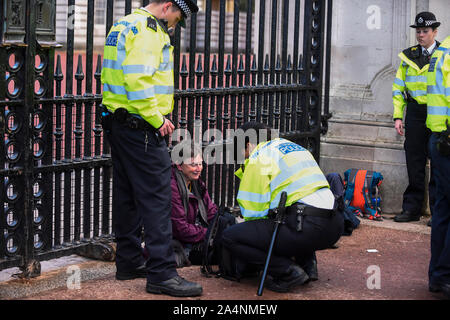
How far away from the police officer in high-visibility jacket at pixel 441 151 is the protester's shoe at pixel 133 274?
6.63 feet

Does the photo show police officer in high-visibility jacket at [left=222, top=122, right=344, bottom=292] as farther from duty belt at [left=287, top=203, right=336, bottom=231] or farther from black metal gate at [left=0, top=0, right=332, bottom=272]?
black metal gate at [left=0, top=0, right=332, bottom=272]

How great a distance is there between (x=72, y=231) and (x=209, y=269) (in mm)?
1369

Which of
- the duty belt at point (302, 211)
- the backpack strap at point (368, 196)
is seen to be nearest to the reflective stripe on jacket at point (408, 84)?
the backpack strap at point (368, 196)

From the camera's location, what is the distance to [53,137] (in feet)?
19.8

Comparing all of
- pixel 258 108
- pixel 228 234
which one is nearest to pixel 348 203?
pixel 258 108

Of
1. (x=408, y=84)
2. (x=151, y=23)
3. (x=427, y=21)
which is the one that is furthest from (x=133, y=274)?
(x=427, y=21)

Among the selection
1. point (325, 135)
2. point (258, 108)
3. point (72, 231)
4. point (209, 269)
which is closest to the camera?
point (209, 269)

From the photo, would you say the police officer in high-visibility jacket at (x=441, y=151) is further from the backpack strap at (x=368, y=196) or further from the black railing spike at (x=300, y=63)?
the black railing spike at (x=300, y=63)

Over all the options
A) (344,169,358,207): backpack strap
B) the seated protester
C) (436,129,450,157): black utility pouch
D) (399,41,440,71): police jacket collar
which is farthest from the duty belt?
(399,41,440,71): police jacket collar

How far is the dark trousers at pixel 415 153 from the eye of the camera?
26.6ft

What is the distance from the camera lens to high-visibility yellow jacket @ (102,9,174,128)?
5.14 metres

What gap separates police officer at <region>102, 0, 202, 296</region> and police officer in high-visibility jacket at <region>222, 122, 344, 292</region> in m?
0.53

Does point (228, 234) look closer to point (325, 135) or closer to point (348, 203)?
point (348, 203)

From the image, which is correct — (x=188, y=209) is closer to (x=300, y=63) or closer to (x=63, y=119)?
(x=63, y=119)
